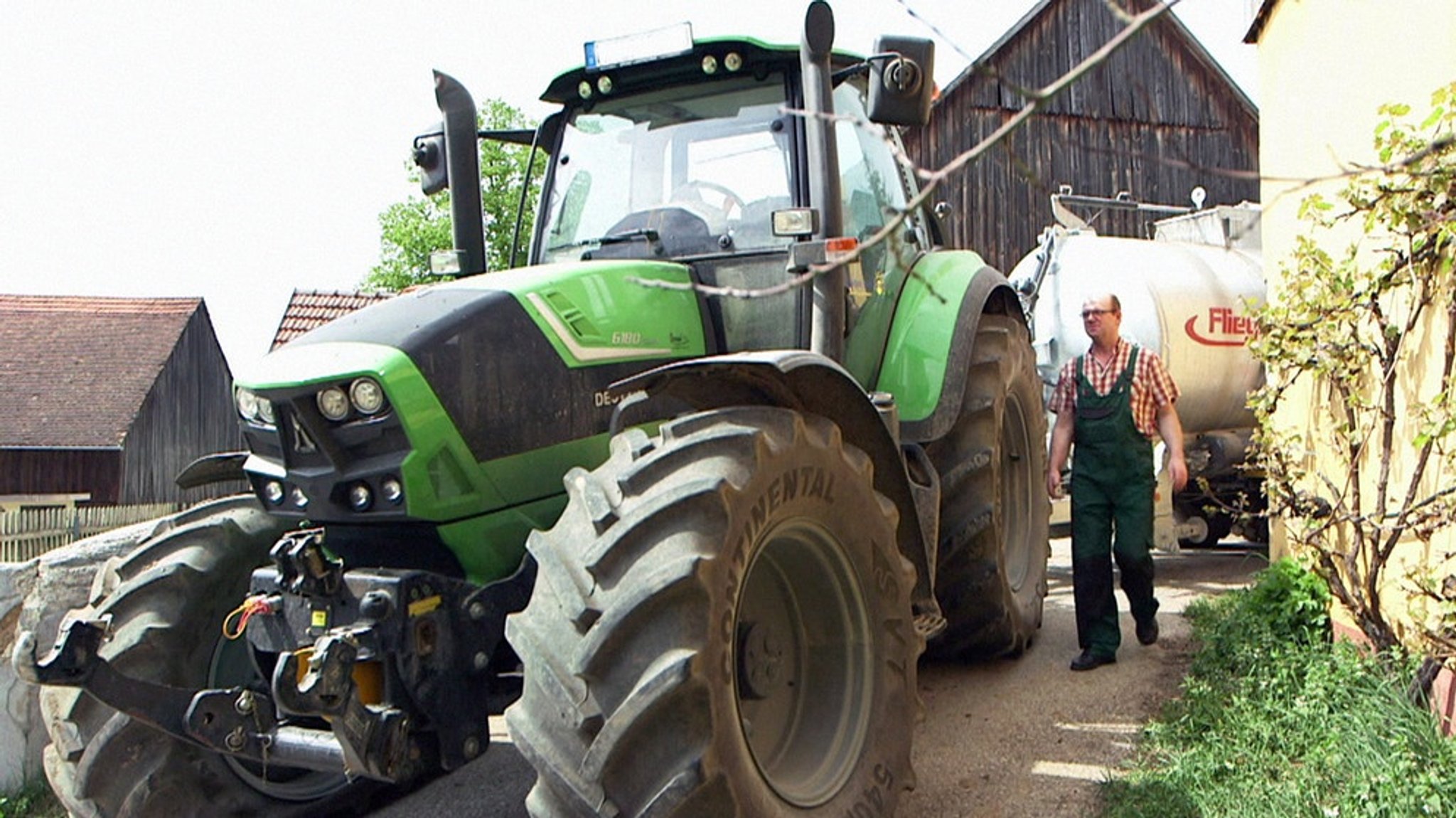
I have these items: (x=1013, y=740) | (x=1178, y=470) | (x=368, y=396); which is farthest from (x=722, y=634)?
(x=1178, y=470)

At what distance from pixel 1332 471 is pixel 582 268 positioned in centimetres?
326

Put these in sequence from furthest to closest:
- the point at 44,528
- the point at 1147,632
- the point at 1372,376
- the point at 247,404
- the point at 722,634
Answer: the point at 44,528 < the point at 1147,632 < the point at 1372,376 < the point at 247,404 < the point at 722,634

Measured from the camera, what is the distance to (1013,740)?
499cm

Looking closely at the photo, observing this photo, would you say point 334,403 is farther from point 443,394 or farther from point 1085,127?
point 1085,127

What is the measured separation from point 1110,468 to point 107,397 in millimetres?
27299

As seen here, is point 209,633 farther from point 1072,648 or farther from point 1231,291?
point 1231,291

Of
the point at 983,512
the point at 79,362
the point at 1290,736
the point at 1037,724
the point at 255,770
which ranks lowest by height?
the point at 1037,724

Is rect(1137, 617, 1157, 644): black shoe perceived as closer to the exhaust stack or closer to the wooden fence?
the exhaust stack

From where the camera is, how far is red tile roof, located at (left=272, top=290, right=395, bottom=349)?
19.7m

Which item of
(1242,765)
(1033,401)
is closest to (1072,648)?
(1033,401)

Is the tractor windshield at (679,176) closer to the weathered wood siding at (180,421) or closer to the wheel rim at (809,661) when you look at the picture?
the wheel rim at (809,661)

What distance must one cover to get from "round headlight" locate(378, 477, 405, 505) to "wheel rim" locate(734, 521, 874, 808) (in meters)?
0.99

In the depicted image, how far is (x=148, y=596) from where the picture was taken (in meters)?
3.97

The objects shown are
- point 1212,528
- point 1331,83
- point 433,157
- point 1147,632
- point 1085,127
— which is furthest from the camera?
point 1085,127
